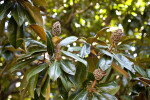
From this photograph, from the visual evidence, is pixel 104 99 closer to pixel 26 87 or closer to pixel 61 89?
pixel 61 89

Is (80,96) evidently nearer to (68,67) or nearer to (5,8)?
(68,67)

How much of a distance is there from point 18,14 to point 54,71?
1.69ft

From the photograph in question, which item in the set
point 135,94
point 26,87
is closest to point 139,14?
point 135,94

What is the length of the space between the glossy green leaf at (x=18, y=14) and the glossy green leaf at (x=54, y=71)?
0.39 m

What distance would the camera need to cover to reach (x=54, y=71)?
3.30ft

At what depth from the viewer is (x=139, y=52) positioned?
7.31 feet

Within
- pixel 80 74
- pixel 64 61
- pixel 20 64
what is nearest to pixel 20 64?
pixel 20 64

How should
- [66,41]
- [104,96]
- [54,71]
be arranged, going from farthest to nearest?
1. [66,41]
2. [104,96]
3. [54,71]

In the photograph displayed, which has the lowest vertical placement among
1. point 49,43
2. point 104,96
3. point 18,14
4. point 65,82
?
point 104,96

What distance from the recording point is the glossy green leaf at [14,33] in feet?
4.12

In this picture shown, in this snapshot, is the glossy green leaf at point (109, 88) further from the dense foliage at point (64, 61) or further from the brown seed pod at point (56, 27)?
the brown seed pod at point (56, 27)

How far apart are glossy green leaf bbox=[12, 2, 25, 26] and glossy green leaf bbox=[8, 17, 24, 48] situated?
8 cm

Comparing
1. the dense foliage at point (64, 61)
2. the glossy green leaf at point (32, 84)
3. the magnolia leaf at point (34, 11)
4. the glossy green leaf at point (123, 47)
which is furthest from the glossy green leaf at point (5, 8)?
the glossy green leaf at point (123, 47)

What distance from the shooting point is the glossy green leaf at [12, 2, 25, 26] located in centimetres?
125
